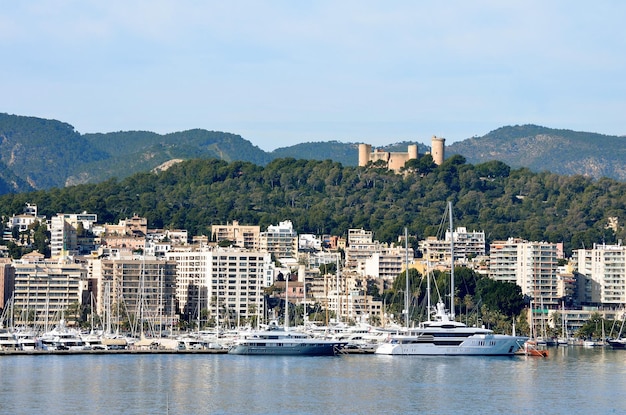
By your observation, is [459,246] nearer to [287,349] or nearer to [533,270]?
[533,270]

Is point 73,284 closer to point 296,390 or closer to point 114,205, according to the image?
point 114,205

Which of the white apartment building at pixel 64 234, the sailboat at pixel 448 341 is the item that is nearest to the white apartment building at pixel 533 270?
the sailboat at pixel 448 341

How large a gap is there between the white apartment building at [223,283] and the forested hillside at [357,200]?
27.4 meters

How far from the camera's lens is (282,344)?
85938mm

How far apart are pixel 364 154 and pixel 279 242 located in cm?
3282

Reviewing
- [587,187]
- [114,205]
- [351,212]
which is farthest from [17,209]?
[587,187]

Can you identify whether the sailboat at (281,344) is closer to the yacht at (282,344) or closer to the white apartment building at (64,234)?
the yacht at (282,344)

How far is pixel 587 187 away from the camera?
6260 inches

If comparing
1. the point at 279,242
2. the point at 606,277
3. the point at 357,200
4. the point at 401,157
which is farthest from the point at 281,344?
the point at 401,157

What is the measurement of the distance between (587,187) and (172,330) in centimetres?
6499

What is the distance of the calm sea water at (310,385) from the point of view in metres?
57.1

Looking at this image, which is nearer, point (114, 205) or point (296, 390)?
point (296, 390)

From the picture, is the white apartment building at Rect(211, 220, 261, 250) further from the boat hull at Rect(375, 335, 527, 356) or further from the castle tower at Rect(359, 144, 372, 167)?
the boat hull at Rect(375, 335, 527, 356)

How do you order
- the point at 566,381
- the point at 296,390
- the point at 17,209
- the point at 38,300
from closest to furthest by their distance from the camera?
the point at 296,390 < the point at 566,381 < the point at 38,300 < the point at 17,209
